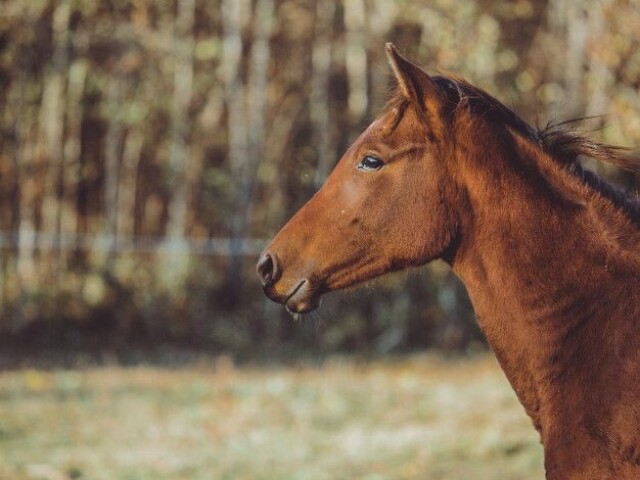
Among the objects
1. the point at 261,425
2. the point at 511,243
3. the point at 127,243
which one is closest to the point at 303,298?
the point at 511,243

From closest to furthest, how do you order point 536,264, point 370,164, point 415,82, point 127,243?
point 536,264 < point 415,82 < point 370,164 < point 127,243

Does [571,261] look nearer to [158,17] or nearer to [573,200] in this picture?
[573,200]

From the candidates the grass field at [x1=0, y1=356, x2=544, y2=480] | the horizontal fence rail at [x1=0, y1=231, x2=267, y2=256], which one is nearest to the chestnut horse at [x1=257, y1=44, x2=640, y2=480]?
the grass field at [x1=0, y1=356, x2=544, y2=480]

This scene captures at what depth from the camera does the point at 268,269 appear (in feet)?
12.9

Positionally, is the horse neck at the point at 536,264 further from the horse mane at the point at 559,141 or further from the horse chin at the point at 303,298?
the horse chin at the point at 303,298

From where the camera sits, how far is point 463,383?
12.7 metres

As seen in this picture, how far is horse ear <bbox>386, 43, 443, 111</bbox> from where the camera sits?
3660 mm

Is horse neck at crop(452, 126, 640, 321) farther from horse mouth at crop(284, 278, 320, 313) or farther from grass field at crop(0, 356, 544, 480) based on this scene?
grass field at crop(0, 356, 544, 480)

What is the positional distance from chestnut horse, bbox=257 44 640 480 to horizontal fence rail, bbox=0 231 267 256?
1128cm

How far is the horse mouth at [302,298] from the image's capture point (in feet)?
12.8

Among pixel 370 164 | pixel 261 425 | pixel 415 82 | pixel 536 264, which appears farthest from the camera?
pixel 261 425

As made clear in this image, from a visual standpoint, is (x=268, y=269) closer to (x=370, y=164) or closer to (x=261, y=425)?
(x=370, y=164)

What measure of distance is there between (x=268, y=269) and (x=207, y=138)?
43.3 ft

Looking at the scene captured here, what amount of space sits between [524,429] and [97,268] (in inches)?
308
